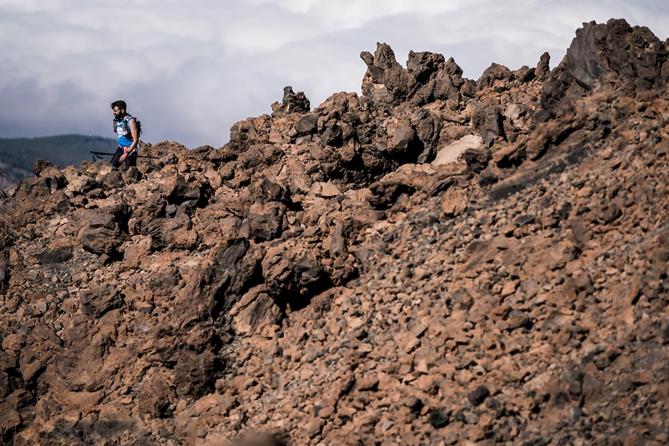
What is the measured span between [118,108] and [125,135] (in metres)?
0.87

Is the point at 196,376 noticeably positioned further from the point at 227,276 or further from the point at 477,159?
the point at 477,159

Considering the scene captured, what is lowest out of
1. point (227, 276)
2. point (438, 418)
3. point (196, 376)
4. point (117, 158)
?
point (438, 418)

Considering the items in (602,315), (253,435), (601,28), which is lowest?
(253,435)

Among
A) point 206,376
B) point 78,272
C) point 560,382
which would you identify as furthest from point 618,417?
point 78,272

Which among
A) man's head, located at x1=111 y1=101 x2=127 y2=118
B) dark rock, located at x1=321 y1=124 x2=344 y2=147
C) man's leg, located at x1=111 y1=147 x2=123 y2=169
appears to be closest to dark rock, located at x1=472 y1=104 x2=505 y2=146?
dark rock, located at x1=321 y1=124 x2=344 y2=147

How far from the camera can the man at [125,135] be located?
33.3m

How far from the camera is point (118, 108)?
109ft

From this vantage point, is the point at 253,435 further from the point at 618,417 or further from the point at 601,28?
the point at 601,28

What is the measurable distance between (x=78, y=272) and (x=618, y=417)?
15945 millimetres

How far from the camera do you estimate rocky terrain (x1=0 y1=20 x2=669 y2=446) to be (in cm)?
2323

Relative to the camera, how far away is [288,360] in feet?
87.8

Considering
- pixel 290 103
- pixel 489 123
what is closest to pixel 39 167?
pixel 290 103

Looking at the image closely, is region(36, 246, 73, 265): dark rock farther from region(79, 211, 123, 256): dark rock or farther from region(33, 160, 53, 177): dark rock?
region(33, 160, 53, 177): dark rock

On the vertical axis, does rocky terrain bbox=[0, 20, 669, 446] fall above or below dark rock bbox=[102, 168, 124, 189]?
below
